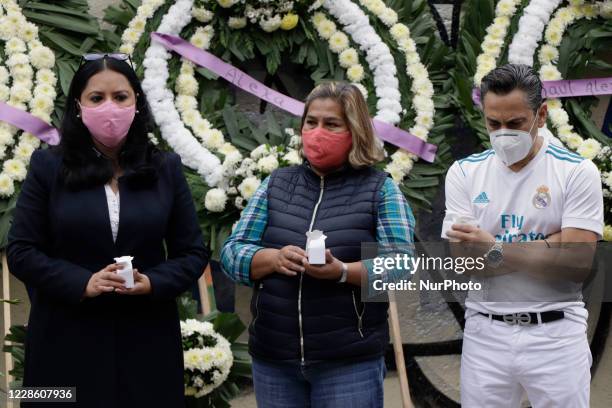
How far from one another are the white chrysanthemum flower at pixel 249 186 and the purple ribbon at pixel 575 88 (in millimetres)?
1157

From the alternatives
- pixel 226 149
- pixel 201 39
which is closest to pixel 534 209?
pixel 226 149

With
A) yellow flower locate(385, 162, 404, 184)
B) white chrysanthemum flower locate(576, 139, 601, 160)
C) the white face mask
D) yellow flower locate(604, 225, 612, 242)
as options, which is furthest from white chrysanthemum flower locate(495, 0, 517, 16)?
the white face mask

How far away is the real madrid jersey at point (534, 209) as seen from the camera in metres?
2.94

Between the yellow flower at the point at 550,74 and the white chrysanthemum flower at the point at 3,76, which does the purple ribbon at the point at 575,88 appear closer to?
the yellow flower at the point at 550,74

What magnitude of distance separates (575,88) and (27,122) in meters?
2.61

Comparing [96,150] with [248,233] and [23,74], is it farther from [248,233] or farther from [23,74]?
[23,74]

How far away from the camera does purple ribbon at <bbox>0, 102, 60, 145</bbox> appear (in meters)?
4.30

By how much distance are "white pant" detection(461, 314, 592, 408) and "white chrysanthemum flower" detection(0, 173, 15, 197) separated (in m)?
2.25

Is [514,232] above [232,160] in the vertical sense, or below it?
below

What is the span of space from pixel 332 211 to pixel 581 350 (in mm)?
885

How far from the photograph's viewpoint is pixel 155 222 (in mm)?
2924

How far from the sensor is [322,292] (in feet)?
9.61

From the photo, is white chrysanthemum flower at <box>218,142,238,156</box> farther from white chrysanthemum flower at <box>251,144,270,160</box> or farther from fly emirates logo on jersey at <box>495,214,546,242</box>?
fly emirates logo on jersey at <box>495,214,546,242</box>

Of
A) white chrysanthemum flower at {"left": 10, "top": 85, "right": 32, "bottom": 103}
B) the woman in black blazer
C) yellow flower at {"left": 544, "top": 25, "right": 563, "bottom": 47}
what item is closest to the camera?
the woman in black blazer
